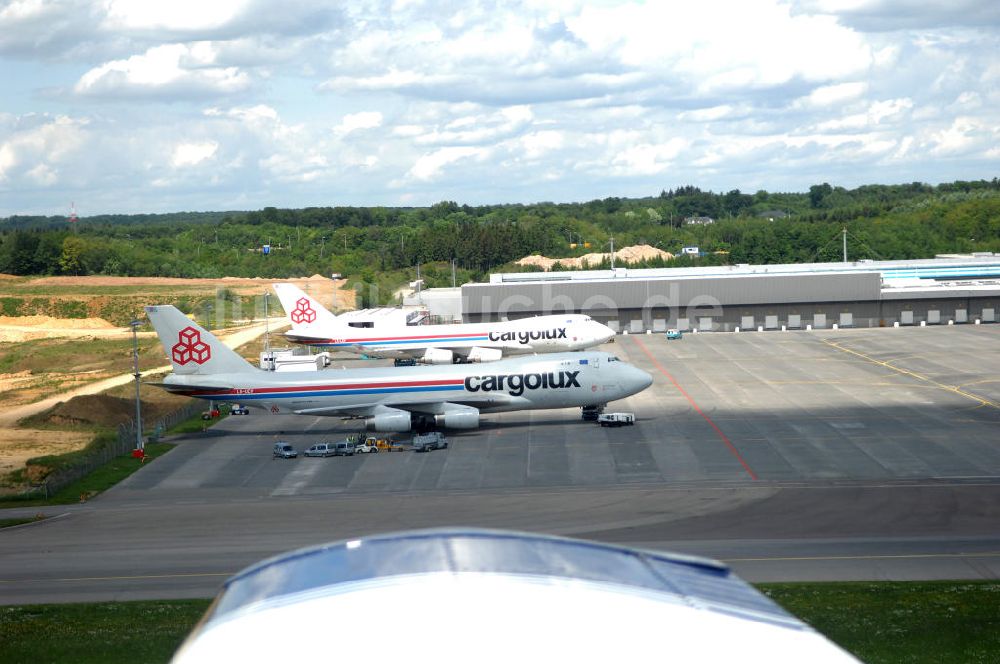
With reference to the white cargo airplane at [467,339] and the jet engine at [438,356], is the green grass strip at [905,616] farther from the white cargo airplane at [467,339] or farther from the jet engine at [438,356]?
the jet engine at [438,356]

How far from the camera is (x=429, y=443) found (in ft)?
194

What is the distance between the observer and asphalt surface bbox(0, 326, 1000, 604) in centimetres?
3816

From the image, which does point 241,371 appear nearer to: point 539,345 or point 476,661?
point 539,345

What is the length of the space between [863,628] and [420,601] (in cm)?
2602

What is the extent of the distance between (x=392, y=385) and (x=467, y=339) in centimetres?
2999

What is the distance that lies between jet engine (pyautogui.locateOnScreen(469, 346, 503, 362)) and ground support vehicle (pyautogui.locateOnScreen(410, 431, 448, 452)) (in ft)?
100

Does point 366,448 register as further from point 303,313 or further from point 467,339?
point 303,313

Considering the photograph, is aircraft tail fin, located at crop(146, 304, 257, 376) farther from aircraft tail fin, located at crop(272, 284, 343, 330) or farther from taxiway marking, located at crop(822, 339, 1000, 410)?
taxiway marking, located at crop(822, 339, 1000, 410)

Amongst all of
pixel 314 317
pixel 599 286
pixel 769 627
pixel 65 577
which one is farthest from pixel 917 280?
pixel 769 627

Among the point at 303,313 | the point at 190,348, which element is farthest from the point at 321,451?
the point at 303,313

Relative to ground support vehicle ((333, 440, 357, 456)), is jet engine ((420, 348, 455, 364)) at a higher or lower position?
higher

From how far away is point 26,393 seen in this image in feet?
298

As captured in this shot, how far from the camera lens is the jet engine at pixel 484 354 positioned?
90562 mm

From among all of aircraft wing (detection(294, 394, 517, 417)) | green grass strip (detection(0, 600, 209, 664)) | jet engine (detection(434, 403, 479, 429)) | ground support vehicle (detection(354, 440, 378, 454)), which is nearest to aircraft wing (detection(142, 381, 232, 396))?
aircraft wing (detection(294, 394, 517, 417))
